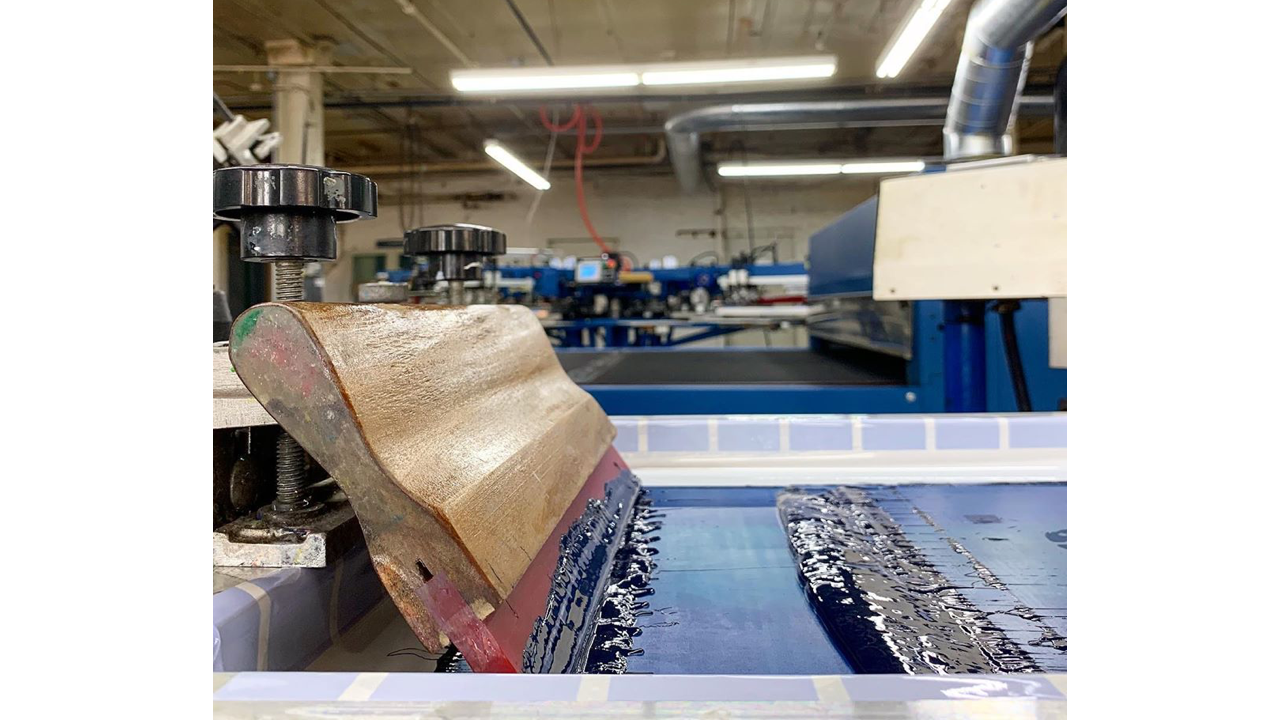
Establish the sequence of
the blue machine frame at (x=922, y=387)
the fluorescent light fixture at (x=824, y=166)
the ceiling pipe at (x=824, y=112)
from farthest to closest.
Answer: the fluorescent light fixture at (x=824, y=166) < the ceiling pipe at (x=824, y=112) < the blue machine frame at (x=922, y=387)

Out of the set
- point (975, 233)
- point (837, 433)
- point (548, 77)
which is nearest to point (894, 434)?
point (837, 433)

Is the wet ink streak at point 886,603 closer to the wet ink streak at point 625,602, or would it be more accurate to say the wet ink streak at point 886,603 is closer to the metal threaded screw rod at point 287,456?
the wet ink streak at point 625,602

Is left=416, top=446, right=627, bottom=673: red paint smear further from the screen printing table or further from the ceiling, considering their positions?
the ceiling

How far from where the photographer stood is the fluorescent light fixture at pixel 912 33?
10.4 feet

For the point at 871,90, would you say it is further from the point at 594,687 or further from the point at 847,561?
the point at 594,687

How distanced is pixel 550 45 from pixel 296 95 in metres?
1.96

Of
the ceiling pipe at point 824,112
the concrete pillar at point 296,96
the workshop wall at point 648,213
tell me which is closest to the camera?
the concrete pillar at point 296,96

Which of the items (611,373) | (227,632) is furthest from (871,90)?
(227,632)

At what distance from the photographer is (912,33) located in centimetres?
355

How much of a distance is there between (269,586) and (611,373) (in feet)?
6.97

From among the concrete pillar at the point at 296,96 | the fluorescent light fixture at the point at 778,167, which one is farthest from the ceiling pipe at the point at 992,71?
the fluorescent light fixture at the point at 778,167

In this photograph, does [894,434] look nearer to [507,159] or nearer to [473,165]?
[507,159]

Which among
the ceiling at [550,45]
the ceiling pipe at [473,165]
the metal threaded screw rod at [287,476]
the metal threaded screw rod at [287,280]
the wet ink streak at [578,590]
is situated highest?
the ceiling at [550,45]

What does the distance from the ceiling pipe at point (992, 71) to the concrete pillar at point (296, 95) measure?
15.5ft
